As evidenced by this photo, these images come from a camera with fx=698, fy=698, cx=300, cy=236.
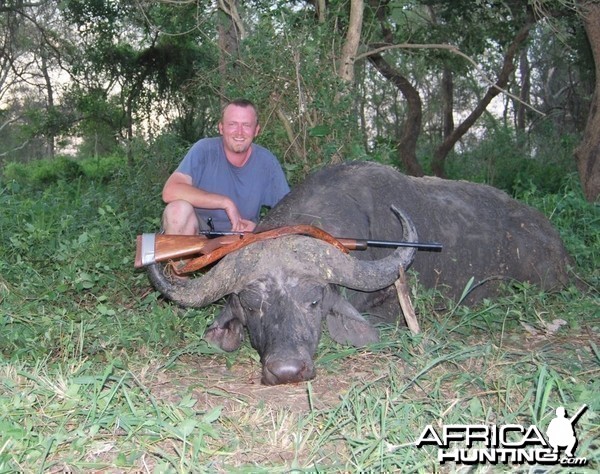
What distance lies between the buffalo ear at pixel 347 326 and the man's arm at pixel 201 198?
87 cm

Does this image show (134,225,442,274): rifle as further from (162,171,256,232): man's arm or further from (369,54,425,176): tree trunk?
(369,54,425,176): tree trunk

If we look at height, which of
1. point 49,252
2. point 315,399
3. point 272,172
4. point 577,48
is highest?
point 577,48

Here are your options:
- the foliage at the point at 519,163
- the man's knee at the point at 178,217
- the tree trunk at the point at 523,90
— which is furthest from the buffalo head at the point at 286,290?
the tree trunk at the point at 523,90

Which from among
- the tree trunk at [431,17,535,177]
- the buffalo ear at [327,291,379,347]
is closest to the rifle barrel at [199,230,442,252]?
the buffalo ear at [327,291,379,347]

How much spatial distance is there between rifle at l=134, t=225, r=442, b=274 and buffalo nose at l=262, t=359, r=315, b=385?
79 cm

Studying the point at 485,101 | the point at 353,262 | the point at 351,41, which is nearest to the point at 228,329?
the point at 353,262

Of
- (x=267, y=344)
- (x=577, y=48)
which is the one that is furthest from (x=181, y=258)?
(x=577, y=48)

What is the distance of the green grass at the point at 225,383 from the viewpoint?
102 inches

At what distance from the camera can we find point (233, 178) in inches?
204

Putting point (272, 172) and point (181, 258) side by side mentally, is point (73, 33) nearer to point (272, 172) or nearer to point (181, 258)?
point (272, 172)

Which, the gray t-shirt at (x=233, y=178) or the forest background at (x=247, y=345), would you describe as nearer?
the forest background at (x=247, y=345)

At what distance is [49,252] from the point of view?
5.56 m

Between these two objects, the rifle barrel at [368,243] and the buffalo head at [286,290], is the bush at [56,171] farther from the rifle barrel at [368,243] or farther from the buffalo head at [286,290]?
the buffalo head at [286,290]

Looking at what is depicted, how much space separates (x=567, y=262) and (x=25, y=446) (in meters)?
4.62
